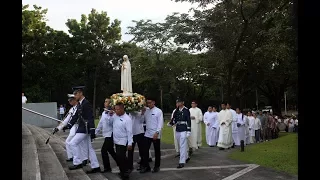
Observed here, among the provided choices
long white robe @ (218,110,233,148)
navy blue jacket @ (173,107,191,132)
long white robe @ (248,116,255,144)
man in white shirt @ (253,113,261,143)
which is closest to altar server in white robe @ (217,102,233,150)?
long white robe @ (218,110,233,148)

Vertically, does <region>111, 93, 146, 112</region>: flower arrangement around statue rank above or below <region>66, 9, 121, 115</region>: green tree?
below

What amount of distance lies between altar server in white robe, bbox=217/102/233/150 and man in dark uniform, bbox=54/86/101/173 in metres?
7.55

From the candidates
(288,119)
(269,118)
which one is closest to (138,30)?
(288,119)

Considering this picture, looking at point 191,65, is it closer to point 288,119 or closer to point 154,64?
A: point 154,64

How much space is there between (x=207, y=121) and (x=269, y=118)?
6.06m

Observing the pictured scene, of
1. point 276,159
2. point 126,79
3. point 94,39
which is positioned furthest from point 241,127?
point 94,39

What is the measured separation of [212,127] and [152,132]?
7.71 meters

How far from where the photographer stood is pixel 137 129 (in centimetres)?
1045

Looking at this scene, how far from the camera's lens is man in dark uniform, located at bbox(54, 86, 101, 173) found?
29.5ft

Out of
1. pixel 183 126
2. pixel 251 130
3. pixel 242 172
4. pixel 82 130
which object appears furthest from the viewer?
pixel 251 130

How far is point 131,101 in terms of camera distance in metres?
10.1

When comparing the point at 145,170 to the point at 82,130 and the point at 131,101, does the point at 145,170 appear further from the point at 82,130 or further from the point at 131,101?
the point at 82,130

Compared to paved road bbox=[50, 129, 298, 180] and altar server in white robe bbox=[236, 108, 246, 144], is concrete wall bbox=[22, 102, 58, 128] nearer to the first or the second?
paved road bbox=[50, 129, 298, 180]
